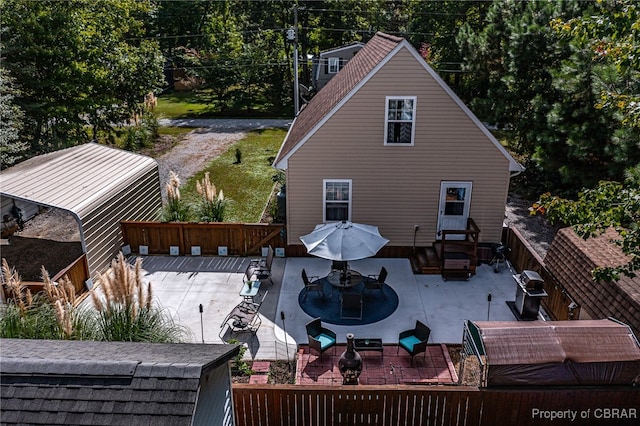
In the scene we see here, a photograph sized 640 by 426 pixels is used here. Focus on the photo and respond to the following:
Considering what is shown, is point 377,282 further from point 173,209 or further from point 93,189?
point 93,189

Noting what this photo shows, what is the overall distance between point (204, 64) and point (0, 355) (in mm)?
32849

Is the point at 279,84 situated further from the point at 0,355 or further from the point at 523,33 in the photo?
the point at 0,355

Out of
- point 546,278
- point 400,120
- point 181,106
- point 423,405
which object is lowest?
point 423,405

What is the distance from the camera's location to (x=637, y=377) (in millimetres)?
7797

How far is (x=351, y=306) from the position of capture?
11.5 meters

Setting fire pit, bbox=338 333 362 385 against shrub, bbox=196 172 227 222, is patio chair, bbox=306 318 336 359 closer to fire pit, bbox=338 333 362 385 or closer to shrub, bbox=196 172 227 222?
fire pit, bbox=338 333 362 385

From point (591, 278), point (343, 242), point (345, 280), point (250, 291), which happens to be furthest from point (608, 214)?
point (250, 291)

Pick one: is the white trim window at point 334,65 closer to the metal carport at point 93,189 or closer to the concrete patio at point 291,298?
the metal carport at point 93,189

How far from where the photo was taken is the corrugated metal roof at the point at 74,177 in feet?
40.6

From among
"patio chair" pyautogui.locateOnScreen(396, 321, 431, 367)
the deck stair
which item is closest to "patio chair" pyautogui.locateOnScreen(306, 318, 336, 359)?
"patio chair" pyautogui.locateOnScreen(396, 321, 431, 367)

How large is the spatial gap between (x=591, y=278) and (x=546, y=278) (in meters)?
1.87

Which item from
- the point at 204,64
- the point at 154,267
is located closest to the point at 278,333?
the point at 154,267

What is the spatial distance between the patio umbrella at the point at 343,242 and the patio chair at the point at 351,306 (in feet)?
2.95

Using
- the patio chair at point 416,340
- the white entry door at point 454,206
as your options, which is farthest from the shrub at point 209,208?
the patio chair at point 416,340
